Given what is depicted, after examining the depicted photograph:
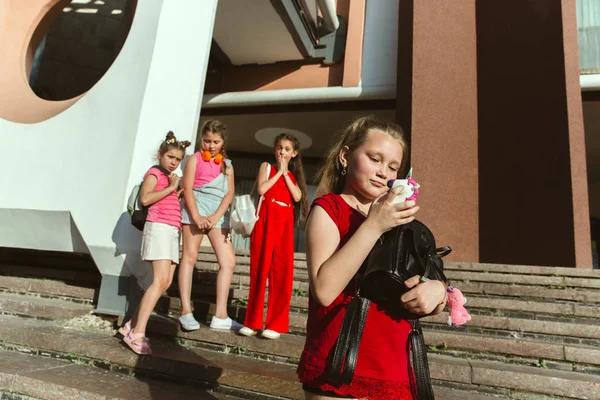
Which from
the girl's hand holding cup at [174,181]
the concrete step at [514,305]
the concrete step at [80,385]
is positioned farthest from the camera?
the concrete step at [514,305]

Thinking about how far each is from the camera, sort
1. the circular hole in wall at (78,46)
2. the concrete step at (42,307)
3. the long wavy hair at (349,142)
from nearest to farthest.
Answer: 1. the long wavy hair at (349,142)
2. the concrete step at (42,307)
3. the circular hole in wall at (78,46)

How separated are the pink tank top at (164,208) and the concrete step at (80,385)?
3.70ft

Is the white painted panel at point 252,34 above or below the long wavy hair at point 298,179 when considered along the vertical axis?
above

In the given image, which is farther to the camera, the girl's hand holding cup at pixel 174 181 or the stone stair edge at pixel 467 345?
the girl's hand holding cup at pixel 174 181

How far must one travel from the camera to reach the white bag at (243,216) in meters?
3.48

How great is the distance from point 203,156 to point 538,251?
5362 mm

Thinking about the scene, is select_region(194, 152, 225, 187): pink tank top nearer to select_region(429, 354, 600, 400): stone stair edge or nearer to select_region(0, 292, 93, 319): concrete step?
select_region(0, 292, 93, 319): concrete step

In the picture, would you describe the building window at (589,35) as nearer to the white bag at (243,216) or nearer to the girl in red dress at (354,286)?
the white bag at (243,216)

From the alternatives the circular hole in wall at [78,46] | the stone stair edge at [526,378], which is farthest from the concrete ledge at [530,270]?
the circular hole in wall at [78,46]

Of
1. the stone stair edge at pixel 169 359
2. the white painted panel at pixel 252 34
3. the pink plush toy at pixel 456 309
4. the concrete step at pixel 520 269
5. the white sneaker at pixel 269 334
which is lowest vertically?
the stone stair edge at pixel 169 359

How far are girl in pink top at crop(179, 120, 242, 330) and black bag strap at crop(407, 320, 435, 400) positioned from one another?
2536mm

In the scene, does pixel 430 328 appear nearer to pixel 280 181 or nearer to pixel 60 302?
pixel 280 181

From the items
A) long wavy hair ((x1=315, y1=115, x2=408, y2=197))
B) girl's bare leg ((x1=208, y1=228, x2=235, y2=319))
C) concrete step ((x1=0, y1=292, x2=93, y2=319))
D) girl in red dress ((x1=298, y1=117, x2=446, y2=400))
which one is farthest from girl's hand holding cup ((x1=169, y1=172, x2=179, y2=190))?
girl in red dress ((x1=298, y1=117, x2=446, y2=400))

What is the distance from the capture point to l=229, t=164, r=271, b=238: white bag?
3484 mm
